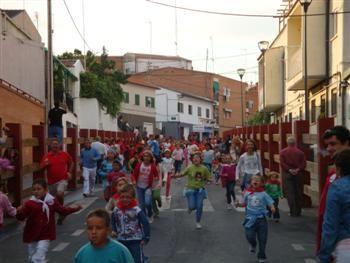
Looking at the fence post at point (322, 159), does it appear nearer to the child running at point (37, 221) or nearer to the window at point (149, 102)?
the child running at point (37, 221)

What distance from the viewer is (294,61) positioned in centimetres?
3009

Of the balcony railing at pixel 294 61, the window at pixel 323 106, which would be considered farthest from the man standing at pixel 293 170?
the balcony railing at pixel 294 61

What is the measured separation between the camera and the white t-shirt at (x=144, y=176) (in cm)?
1267

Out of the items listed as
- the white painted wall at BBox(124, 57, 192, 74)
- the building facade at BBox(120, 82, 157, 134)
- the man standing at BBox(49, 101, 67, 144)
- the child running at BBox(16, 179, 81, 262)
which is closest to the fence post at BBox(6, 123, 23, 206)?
the man standing at BBox(49, 101, 67, 144)

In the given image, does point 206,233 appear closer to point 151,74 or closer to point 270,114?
point 270,114

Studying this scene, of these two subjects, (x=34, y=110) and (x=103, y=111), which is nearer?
(x=34, y=110)

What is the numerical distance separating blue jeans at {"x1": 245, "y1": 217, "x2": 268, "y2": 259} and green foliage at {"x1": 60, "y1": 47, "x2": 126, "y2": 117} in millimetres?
39014

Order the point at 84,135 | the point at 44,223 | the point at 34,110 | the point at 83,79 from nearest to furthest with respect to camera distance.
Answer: the point at 44,223 < the point at 84,135 < the point at 34,110 < the point at 83,79

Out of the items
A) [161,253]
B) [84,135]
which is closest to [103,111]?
[84,135]

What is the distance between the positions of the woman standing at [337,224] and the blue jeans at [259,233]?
4463 millimetres

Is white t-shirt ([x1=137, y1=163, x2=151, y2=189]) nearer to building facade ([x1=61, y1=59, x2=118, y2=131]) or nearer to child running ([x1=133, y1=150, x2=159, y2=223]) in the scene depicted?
child running ([x1=133, y1=150, x2=159, y2=223])

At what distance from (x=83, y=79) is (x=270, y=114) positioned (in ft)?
46.7

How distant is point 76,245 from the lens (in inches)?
416

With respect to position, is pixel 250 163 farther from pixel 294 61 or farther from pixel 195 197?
pixel 294 61
